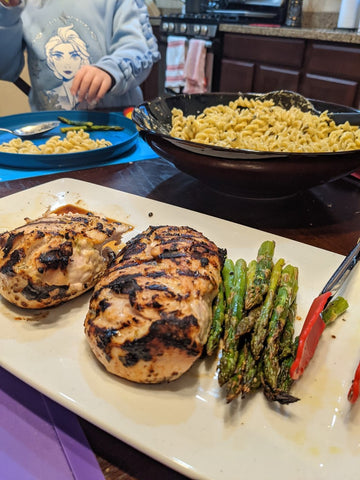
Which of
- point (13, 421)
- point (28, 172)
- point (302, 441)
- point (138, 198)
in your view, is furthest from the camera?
point (28, 172)

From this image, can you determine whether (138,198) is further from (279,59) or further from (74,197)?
(279,59)

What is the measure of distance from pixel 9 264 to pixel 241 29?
5923mm

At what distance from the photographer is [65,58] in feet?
11.9

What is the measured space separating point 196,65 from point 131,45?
112 inches

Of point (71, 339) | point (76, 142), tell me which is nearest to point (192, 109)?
point (76, 142)

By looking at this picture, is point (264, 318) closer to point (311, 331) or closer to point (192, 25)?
point (311, 331)

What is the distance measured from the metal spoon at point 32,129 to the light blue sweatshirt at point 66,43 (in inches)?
40.7

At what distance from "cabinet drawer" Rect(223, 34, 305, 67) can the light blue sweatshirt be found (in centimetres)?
239

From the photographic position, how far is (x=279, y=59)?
5.41 meters

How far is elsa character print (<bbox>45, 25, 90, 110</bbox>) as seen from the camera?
11.8ft

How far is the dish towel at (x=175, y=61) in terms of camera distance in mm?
6371

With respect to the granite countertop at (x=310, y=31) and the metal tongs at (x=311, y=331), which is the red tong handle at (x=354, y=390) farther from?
the granite countertop at (x=310, y=31)

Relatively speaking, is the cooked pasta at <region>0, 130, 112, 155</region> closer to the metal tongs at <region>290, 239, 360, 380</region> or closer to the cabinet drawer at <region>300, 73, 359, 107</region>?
the metal tongs at <region>290, 239, 360, 380</region>

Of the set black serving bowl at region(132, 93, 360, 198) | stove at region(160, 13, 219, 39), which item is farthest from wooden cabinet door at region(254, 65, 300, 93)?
black serving bowl at region(132, 93, 360, 198)
